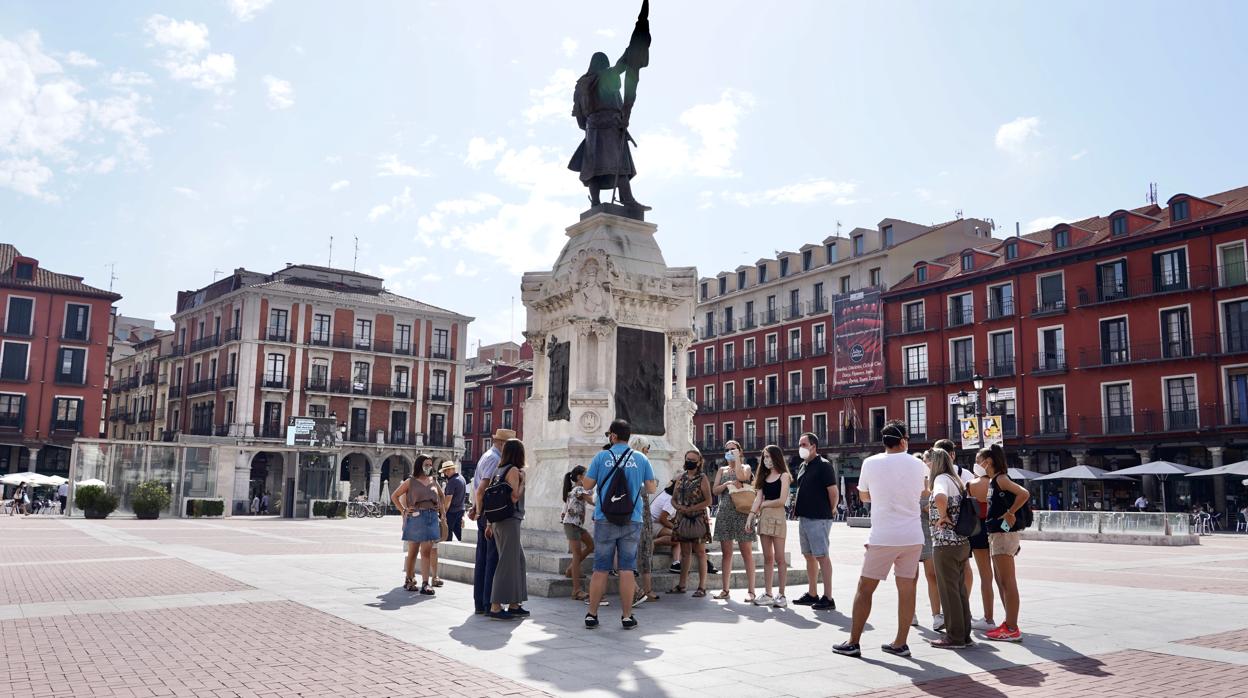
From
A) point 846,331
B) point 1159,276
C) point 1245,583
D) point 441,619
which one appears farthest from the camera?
point 846,331

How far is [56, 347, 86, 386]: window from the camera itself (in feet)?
186

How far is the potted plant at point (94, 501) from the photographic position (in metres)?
33.5

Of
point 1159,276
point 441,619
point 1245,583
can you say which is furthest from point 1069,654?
point 1159,276

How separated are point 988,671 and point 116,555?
589 inches

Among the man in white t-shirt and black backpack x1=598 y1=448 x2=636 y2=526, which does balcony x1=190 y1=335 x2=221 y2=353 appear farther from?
the man in white t-shirt

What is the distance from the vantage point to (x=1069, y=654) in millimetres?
7328

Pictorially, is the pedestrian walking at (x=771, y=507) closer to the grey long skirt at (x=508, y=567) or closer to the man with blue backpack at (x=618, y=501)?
the man with blue backpack at (x=618, y=501)

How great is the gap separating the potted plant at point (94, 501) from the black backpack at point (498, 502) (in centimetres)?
3052

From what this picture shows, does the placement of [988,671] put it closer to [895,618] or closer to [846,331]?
[895,618]

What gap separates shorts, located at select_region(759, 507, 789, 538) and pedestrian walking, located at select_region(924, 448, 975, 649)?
7.53 feet

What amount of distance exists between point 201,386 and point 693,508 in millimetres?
57748

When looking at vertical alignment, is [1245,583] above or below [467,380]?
below

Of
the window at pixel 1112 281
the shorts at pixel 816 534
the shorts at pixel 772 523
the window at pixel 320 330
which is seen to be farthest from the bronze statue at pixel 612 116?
the window at pixel 320 330

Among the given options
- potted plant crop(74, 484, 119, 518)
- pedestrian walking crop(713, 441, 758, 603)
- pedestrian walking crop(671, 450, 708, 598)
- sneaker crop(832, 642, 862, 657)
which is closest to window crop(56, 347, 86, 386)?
potted plant crop(74, 484, 119, 518)
